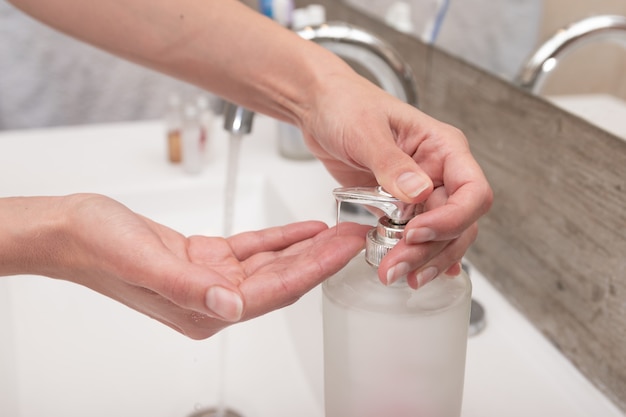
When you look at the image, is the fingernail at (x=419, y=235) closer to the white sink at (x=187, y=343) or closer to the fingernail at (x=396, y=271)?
the fingernail at (x=396, y=271)

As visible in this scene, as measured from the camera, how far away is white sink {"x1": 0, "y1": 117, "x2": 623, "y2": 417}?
2.01ft

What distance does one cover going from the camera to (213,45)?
665 millimetres

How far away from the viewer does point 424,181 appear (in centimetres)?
46

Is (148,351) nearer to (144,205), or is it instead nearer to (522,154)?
(144,205)

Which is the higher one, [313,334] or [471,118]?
[471,118]

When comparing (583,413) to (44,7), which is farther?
(44,7)

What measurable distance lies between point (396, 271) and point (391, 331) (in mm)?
44

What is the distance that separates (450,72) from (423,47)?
0.07m

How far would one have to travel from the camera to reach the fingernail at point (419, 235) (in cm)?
44

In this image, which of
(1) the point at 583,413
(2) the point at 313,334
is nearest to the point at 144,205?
(2) the point at 313,334

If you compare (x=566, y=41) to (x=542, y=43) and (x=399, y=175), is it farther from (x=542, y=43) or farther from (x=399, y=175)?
(x=399, y=175)

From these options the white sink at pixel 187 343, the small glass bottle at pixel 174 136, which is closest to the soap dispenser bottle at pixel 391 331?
the white sink at pixel 187 343

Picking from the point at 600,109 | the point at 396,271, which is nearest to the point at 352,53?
the point at 600,109

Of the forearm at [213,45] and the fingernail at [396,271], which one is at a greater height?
the forearm at [213,45]
